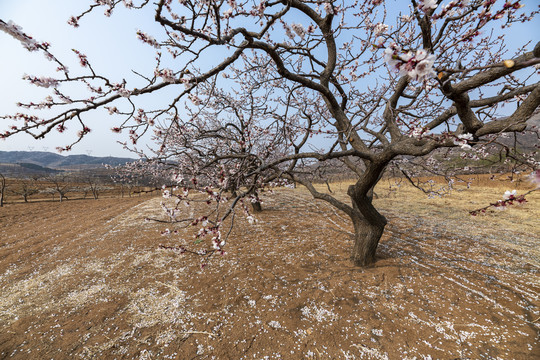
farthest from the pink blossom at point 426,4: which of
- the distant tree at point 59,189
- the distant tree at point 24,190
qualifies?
the distant tree at point 24,190

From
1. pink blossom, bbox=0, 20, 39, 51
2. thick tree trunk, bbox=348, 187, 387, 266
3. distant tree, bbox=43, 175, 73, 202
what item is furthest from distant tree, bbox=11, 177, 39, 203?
thick tree trunk, bbox=348, 187, 387, 266

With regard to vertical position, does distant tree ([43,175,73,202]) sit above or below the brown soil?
below

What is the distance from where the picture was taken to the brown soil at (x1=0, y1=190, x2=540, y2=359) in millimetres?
2764

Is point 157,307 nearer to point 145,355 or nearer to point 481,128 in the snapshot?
point 145,355

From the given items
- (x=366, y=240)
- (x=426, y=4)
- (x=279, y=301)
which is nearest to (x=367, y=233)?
(x=366, y=240)

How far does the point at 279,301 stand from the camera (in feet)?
11.6

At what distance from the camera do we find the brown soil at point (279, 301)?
2764mm

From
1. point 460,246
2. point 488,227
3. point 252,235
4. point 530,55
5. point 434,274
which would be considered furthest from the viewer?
point 488,227

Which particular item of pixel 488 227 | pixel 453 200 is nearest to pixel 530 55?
pixel 488 227

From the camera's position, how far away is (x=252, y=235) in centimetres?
688

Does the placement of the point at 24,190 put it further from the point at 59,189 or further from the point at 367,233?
the point at 367,233

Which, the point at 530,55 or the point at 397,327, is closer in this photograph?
the point at 530,55

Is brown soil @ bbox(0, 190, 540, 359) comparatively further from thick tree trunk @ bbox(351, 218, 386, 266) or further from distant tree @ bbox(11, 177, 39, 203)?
distant tree @ bbox(11, 177, 39, 203)

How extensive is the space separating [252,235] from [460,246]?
638 centimetres
